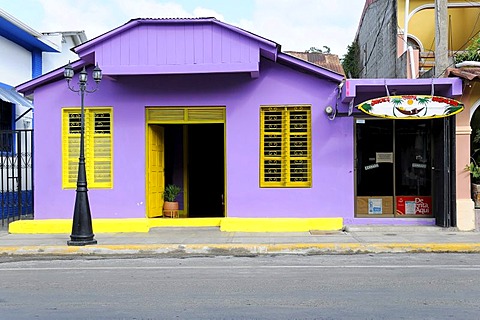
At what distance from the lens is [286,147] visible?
14078mm

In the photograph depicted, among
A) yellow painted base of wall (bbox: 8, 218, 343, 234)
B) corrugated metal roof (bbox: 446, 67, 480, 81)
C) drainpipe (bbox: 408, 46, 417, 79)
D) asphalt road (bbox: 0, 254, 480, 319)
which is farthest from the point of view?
drainpipe (bbox: 408, 46, 417, 79)

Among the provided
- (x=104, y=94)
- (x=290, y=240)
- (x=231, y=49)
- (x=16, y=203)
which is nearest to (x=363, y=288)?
(x=290, y=240)

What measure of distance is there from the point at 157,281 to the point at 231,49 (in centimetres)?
643

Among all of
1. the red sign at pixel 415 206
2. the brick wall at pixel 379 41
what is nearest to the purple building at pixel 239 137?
the red sign at pixel 415 206

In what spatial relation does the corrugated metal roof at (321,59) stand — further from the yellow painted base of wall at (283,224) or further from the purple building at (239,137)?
the yellow painted base of wall at (283,224)

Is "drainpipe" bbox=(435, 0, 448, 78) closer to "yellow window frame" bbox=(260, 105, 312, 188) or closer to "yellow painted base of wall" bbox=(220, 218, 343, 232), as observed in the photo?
"yellow window frame" bbox=(260, 105, 312, 188)

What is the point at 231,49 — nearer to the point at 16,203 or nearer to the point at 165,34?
the point at 165,34

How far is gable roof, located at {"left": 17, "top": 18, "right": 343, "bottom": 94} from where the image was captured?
13172 mm

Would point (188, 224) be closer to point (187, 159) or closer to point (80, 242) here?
point (187, 159)

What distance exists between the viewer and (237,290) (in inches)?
308

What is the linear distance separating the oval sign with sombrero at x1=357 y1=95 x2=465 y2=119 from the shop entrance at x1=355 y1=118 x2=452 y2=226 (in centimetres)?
142

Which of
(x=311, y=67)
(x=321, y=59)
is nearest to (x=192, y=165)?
(x=311, y=67)

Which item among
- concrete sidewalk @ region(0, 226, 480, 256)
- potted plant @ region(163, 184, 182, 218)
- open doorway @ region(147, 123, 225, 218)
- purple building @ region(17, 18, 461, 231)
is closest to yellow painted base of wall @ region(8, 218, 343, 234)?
A: purple building @ region(17, 18, 461, 231)

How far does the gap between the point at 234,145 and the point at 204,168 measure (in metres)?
3.06
